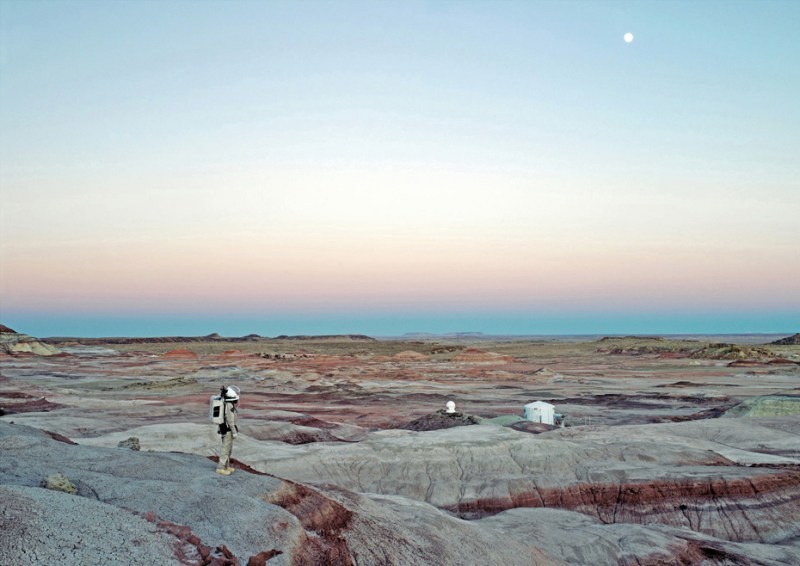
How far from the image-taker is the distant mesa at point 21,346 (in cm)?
11569

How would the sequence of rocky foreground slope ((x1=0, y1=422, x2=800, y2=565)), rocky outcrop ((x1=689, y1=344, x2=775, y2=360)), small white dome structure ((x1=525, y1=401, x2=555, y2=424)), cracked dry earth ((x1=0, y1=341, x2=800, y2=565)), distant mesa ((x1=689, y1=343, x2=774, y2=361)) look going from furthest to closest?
rocky outcrop ((x1=689, y1=344, x2=775, y2=360)), distant mesa ((x1=689, y1=343, x2=774, y2=361)), small white dome structure ((x1=525, y1=401, x2=555, y2=424)), cracked dry earth ((x1=0, y1=341, x2=800, y2=565)), rocky foreground slope ((x1=0, y1=422, x2=800, y2=565))

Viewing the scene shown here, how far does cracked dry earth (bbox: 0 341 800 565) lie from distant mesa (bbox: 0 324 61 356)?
7081 cm

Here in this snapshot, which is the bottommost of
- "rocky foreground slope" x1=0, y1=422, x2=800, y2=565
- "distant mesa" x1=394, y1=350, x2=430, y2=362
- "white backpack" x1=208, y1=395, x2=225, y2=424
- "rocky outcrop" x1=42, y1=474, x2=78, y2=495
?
"distant mesa" x1=394, y1=350, x2=430, y2=362

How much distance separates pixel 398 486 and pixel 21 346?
117072mm

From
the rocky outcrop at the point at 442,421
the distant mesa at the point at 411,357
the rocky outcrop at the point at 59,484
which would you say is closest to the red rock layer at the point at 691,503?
the rocky outcrop at the point at 59,484

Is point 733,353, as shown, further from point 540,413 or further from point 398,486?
point 398,486

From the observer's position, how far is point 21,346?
4636 inches

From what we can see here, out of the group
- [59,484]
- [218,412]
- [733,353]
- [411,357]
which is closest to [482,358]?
[411,357]

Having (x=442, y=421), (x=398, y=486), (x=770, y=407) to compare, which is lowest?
(x=398, y=486)

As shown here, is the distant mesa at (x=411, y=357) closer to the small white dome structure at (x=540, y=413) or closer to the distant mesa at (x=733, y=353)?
the distant mesa at (x=733, y=353)

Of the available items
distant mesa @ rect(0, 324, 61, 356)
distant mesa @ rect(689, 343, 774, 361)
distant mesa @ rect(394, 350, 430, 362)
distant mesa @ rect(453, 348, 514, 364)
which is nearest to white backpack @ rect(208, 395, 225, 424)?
distant mesa @ rect(453, 348, 514, 364)

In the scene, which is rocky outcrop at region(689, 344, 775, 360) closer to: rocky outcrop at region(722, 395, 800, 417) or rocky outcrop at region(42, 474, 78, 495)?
rocky outcrop at region(722, 395, 800, 417)

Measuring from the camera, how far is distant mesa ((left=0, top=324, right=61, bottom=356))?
115688 millimetres

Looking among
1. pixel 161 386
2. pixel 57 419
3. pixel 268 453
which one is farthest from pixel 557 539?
pixel 161 386
